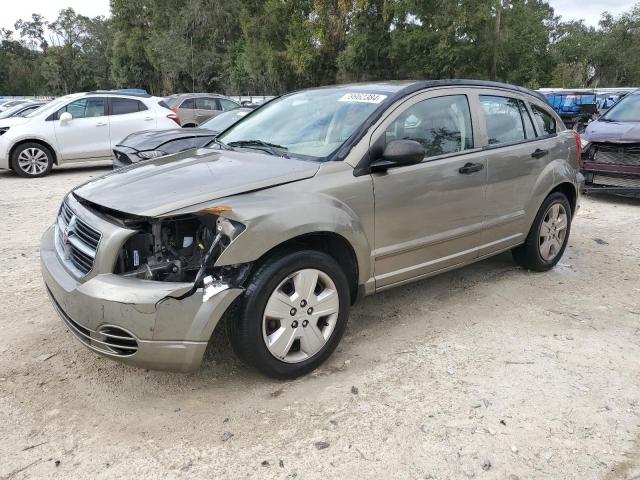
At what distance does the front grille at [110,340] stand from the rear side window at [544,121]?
12.9 ft

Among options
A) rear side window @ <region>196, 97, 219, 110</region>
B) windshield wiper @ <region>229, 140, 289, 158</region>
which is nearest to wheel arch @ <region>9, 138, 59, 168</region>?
rear side window @ <region>196, 97, 219, 110</region>

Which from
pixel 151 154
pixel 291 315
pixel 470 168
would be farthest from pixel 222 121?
pixel 291 315

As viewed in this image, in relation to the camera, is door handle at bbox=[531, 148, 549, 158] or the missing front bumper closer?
the missing front bumper

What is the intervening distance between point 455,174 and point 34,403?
3033mm

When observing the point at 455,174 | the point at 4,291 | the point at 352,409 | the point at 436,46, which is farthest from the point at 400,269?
the point at 436,46

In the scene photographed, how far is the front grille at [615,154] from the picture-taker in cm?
786

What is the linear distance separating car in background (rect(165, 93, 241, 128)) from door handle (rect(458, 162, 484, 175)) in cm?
1307

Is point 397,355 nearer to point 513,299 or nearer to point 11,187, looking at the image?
point 513,299

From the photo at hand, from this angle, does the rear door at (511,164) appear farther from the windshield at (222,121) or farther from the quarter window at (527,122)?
the windshield at (222,121)

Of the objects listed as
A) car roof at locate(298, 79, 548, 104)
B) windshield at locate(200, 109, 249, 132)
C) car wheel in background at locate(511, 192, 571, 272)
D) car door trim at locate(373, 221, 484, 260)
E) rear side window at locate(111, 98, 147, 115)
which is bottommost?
car wheel in background at locate(511, 192, 571, 272)

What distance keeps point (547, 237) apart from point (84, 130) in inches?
362

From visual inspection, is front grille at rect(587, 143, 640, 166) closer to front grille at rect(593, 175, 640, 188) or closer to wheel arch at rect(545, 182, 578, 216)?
front grille at rect(593, 175, 640, 188)

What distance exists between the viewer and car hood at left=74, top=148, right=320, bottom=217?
286cm

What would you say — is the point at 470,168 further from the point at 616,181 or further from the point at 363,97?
the point at 616,181
